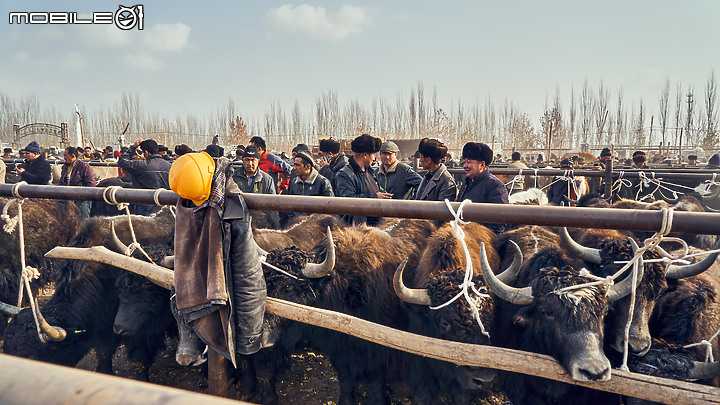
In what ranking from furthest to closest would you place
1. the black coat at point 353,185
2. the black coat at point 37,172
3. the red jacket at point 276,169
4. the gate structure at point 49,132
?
the gate structure at point 49,132 < the black coat at point 37,172 < the red jacket at point 276,169 < the black coat at point 353,185

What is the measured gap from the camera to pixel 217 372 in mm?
2348

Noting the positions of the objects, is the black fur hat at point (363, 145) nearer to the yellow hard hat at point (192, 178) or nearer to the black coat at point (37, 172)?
the yellow hard hat at point (192, 178)

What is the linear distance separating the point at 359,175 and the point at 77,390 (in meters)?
4.98

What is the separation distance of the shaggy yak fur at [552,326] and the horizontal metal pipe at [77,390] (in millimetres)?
2074

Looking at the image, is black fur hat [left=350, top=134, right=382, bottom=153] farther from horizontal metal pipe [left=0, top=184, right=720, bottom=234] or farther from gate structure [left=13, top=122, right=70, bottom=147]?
gate structure [left=13, top=122, right=70, bottom=147]

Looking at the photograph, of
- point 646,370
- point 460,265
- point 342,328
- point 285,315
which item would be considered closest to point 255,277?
point 285,315

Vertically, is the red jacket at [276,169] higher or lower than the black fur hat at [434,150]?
lower

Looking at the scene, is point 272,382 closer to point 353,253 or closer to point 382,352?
point 382,352

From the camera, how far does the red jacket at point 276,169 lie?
8.25 m

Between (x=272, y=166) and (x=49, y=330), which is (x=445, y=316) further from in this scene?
(x=272, y=166)

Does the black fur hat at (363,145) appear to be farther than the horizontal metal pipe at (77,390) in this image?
Yes

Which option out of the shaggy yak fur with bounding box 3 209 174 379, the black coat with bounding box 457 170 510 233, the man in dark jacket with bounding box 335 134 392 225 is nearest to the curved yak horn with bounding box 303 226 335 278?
the shaggy yak fur with bounding box 3 209 174 379

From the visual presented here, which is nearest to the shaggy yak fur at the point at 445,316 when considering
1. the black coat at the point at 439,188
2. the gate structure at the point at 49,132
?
the black coat at the point at 439,188

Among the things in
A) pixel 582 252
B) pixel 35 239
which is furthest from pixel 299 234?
pixel 35 239
